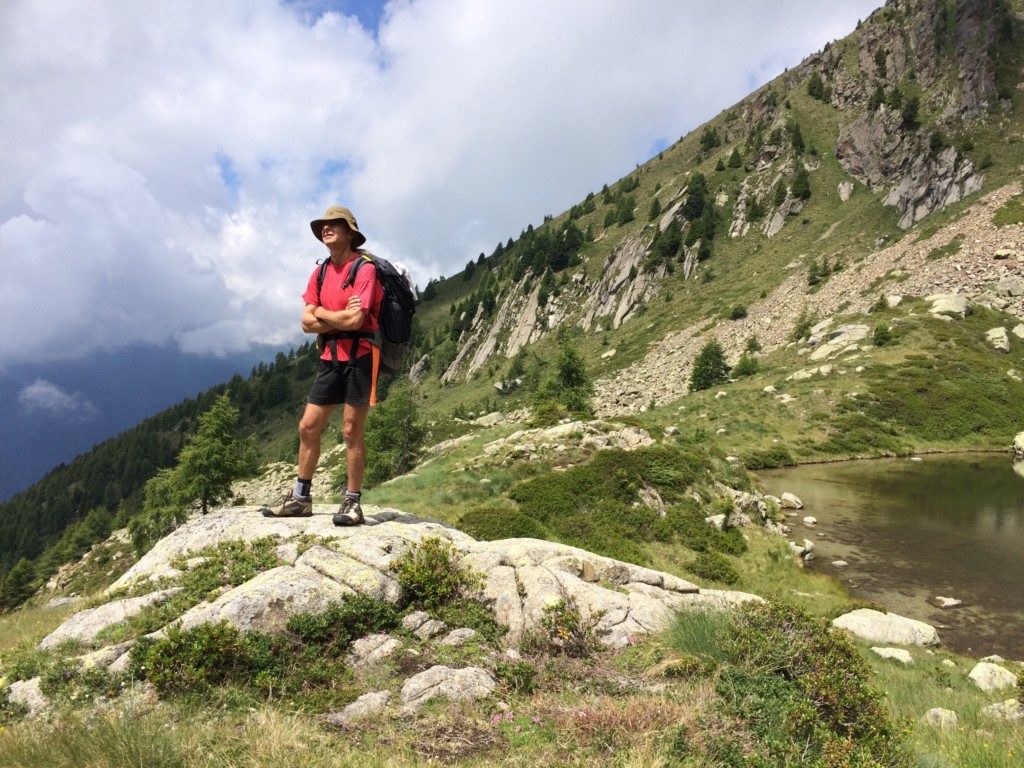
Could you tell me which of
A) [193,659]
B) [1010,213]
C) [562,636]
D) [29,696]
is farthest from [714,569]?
[1010,213]

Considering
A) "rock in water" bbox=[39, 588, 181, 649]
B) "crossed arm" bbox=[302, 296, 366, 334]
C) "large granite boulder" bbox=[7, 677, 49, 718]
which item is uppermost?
"crossed arm" bbox=[302, 296, 366, 334]

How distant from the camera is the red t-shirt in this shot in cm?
705

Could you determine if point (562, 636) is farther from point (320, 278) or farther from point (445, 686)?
point (320, 278)

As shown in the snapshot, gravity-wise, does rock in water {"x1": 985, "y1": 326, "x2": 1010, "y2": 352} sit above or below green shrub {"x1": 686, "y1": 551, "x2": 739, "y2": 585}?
above

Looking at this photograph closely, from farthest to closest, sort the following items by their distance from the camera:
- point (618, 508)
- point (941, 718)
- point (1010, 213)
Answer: point (1010, 213)
point (618, 508)
point (941, 718)

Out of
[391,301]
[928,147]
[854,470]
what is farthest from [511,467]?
[928,147]

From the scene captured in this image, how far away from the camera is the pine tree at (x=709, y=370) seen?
49.4m

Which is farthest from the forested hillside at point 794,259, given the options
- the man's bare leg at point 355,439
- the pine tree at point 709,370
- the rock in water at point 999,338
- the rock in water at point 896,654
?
the man's bare leg at point 355,439

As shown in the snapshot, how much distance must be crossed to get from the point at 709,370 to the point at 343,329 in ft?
156

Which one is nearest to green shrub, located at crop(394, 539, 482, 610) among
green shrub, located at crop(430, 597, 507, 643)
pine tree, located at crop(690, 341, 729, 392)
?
green shrub, located at crop(430, 597, 507, 643)

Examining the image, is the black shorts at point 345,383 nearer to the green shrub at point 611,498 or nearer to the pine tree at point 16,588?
the green shrub at point 611,498

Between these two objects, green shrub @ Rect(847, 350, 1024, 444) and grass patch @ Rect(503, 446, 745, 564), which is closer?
grass patch @ Rect(503, 446, 745, 564)

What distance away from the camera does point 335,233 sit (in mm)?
7176

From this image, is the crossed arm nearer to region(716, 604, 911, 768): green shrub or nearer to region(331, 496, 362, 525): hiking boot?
region(331, 496, 362, 525): hiking boot
